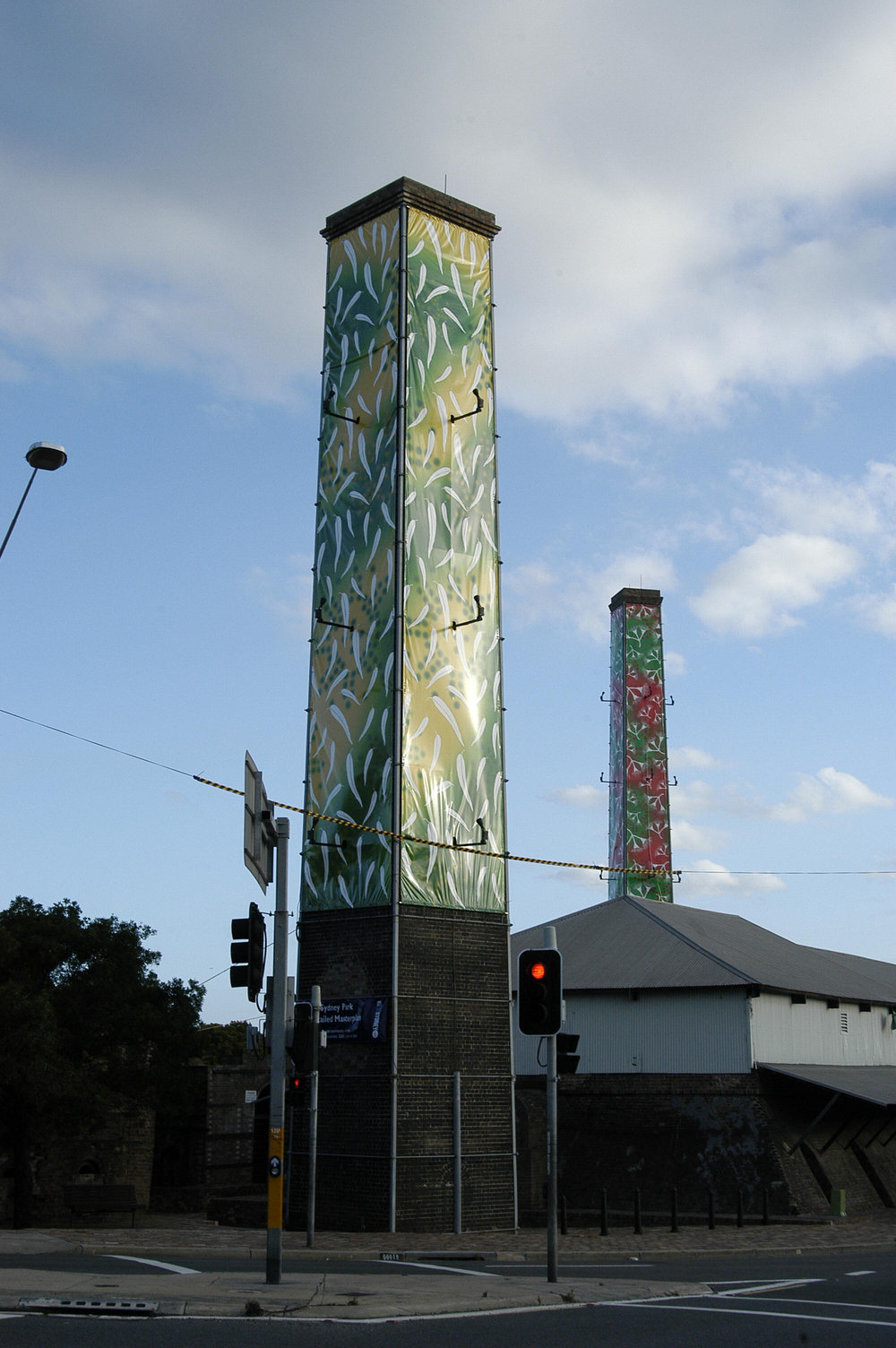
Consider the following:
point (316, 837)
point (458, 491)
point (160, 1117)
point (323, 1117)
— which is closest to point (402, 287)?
point (458, 491)

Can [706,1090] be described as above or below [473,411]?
below

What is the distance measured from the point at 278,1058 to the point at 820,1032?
2793cm

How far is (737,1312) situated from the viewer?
12828 mm

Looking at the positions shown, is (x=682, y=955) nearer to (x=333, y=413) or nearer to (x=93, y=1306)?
(x=333, y=413)

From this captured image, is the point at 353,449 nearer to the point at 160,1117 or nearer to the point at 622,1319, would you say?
the point at 622,1319

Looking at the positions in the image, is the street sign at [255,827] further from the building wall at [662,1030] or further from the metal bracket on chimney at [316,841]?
the building wall at [662,1030]

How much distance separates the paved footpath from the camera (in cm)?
1280

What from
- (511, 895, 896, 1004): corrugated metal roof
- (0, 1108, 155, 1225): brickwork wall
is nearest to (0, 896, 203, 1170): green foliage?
(0, 1108, 155, 1225): brickwork wall

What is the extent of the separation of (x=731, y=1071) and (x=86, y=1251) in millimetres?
20832

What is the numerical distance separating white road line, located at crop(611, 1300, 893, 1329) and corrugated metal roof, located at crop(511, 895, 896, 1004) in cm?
2291

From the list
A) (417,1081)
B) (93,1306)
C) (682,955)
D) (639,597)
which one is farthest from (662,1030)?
(639,597)

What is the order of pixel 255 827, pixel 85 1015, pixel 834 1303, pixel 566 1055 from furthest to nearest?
pixel 85 1015 → pixel 566 1055 → pixel 255 827 → pixel 834 1303

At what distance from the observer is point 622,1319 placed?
12031 mm

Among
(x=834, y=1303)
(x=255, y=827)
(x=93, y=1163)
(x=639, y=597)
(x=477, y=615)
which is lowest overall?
(x=93, y=1163)
